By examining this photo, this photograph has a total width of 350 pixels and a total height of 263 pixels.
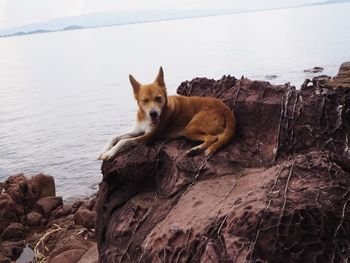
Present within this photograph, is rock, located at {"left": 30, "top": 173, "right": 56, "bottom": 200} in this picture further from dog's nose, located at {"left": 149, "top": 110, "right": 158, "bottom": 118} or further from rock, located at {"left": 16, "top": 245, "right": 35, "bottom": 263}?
dog's nose, located at {"left": 149, "top": 110, "right": 158, "bottom": 118}

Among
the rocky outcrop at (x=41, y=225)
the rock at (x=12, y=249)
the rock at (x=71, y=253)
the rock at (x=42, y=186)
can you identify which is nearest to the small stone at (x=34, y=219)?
the rocky outcrop at (x=41, y=225)

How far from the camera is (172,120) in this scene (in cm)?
862

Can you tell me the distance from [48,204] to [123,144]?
25.1ft

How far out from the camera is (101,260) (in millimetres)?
7621

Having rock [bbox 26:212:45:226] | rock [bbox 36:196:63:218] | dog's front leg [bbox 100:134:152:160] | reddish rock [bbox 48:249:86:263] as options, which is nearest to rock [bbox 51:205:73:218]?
rock [bbox 36:196:63:218]

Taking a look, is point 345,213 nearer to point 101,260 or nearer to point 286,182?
point 286,182

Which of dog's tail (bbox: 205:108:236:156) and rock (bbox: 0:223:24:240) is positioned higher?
dog's tail (bbox: 205:108:236:156)

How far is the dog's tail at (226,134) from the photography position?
760 cm

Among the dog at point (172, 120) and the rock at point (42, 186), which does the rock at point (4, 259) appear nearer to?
the rock at point (42, 186)

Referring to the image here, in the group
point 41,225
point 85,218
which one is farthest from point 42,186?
point 85,218

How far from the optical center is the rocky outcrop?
36.1 feet

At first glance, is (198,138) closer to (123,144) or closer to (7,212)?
Result: (123,144)

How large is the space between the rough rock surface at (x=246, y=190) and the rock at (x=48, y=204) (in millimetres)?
7000

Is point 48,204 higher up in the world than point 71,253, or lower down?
lower down
